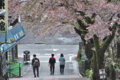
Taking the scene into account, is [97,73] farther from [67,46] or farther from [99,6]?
[67,46]

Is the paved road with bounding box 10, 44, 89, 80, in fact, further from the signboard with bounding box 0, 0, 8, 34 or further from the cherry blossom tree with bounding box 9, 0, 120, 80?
the signboard with bounding box 0, 0, 8, 34

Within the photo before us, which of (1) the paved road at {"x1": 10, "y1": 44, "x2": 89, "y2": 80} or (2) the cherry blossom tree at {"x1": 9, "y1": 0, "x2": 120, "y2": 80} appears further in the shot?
(1) the paved road at {"x1": 10, "y1": 44, "x2": 89, "y2": 80}

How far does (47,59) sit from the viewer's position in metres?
25.5

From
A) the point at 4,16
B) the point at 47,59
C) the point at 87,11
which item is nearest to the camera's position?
the point at 4,16

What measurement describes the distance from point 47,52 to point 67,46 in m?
4.45

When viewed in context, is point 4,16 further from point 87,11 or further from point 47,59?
point 47,59

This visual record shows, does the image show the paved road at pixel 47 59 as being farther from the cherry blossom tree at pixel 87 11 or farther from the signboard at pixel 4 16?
the signboard at pixel 4 16

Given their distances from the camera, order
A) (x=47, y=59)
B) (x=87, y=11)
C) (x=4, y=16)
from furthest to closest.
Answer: (x=47, y=59)
(x=87, y=11)
(x=4, y=16)

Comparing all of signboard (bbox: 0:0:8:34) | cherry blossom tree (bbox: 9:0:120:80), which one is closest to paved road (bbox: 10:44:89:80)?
cherry blossom tree (bbox: 9:0:120:80)

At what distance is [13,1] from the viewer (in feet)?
40.8

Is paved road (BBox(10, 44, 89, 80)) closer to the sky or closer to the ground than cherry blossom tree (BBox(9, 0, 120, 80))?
closer to the ground

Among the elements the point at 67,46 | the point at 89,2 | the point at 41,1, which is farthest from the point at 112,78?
the point at 67,46

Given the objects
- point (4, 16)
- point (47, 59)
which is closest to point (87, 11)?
point (4, 16)

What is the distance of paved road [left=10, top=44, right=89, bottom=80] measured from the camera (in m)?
18.0
